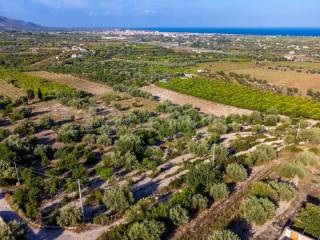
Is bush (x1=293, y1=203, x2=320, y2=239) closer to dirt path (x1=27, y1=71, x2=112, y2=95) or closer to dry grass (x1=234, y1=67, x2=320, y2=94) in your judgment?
dirt path (x1=27, y1=71, x2=112, y2=95)

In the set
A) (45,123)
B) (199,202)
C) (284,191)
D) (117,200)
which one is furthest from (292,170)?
(45,123)

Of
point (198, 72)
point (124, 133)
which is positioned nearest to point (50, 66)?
point (198, 72)

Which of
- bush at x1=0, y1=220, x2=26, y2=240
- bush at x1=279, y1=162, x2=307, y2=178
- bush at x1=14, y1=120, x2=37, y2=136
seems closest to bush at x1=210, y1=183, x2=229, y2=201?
bush at x1=279, y1=162, x2=307, y2=178

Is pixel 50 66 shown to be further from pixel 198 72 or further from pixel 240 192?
pixel 240 192

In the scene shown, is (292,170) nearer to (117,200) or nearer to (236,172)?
(236,172)

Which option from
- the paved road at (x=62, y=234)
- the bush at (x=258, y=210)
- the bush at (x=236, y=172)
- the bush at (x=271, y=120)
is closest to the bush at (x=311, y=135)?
the bush at (x=271, y=120)

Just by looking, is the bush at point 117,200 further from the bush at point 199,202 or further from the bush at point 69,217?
the bush at point 199,202

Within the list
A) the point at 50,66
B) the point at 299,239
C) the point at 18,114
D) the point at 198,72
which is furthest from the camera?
the point at 50,66
